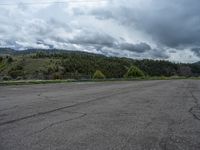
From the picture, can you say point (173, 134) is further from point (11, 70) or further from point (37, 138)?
point (11, 70)

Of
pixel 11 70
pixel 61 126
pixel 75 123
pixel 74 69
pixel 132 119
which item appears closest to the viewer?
pixel 61 126

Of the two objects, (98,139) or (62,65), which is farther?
(62,65)

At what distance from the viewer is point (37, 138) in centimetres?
501

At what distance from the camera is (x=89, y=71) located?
11656cm

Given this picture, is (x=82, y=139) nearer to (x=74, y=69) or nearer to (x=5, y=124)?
(x=5, y=124)

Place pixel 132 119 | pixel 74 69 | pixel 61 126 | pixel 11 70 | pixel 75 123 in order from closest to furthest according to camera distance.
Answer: pixel 61 126 → pixel 75 123 → pixel 132 119 → pixel 11 70 → pixel 74 69

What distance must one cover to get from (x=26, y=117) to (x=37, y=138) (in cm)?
249

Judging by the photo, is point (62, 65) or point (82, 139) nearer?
point (82, 139)

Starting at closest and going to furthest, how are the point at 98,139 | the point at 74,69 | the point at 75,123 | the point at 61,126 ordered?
the point at 98,139
the point at 61,126
the point at 75,123
the point at 74,69

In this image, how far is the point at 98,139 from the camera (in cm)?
497

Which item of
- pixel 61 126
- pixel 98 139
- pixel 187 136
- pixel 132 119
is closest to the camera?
pixel 98 139

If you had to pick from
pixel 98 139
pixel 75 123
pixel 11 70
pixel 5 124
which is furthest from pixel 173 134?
pixel 11 70

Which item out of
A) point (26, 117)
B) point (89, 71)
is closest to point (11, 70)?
point (89, 71)

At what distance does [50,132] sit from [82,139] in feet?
2.94
